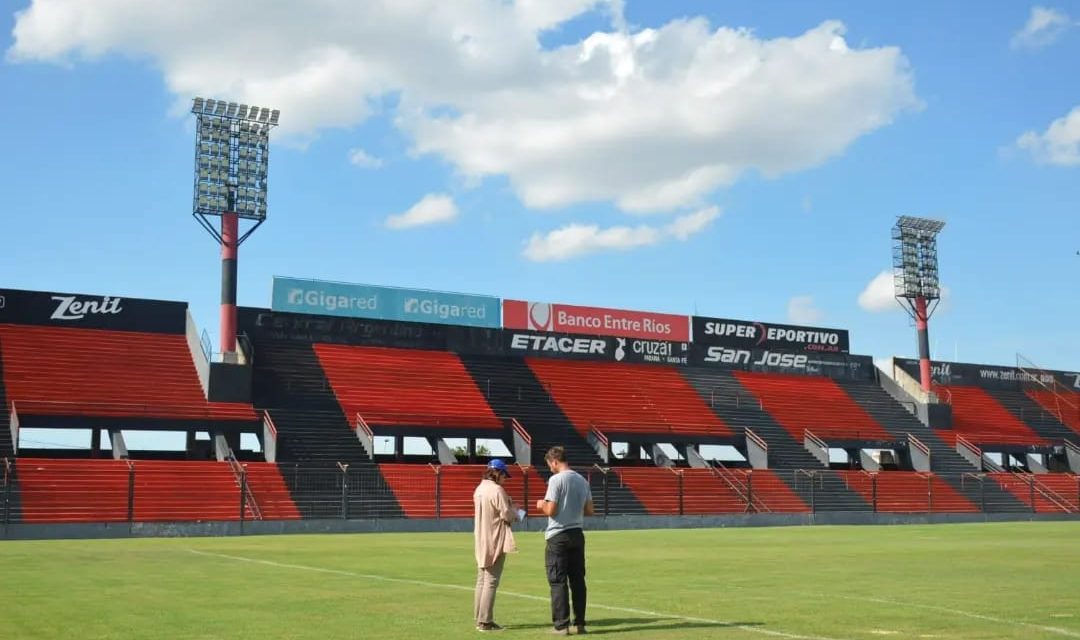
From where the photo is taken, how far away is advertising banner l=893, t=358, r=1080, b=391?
6839 centimetres

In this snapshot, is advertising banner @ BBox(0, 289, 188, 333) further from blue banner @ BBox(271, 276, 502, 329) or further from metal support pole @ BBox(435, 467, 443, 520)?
metal support pole @ BBox(435, 467, 443, 520)

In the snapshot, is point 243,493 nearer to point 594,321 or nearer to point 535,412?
point 535,412

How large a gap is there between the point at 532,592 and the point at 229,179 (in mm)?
34236

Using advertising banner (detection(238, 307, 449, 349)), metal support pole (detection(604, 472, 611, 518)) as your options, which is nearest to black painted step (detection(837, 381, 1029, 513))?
metal support pole (detection(604, 472, 611, 518))

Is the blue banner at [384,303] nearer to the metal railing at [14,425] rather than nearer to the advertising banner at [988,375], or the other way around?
the metal railing at [14,425]

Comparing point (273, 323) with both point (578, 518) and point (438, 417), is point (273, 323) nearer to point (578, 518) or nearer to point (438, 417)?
point (438, 417)

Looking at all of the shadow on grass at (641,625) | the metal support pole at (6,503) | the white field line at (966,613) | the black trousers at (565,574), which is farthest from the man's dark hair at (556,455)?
the metal support pole at (6,503)

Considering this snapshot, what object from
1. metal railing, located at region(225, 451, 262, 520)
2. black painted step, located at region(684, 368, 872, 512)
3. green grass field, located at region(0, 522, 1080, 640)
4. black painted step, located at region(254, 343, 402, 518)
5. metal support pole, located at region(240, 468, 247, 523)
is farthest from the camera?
black painted step, located at region(684, 368, 872, 512)

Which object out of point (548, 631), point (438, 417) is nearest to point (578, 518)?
point (548, 631)

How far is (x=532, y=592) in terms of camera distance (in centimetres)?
1465

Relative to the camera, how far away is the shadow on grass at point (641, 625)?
10656mm

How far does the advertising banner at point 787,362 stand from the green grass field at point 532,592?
36368 millimetres

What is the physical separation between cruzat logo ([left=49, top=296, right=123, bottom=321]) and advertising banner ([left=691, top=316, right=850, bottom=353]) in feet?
99.8

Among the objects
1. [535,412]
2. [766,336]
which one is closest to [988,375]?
[766,336]
